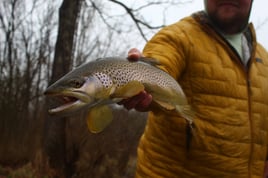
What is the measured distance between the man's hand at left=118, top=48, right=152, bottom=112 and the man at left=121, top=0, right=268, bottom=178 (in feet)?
1.67

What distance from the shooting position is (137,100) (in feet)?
6.88

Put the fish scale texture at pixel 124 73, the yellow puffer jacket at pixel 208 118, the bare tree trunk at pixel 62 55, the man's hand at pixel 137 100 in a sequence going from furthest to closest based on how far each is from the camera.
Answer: the bare tree trunk at pixel 62 55
the yellow puffer jacket at pixel 208 118
the man's hand at pixel 137 100
the fish scale texture at pixel 124 73

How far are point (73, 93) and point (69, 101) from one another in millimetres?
40

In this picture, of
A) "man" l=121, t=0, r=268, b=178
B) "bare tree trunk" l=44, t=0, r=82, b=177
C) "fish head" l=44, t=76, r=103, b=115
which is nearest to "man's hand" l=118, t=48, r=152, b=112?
"fish head" l=44, t=76, r=103, b=115

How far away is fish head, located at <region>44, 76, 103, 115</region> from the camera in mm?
1780

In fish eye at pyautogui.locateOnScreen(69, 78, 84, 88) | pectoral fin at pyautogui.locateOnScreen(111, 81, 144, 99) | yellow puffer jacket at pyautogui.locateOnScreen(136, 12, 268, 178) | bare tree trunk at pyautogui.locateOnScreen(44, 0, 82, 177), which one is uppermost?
fish eye at pyautogui.locateOnScreen(69, 78, 84, 88)

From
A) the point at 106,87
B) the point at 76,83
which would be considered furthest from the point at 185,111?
the point at 76,83

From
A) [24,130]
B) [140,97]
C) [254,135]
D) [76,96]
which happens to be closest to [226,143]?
[254,135]

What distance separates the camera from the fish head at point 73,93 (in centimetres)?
178

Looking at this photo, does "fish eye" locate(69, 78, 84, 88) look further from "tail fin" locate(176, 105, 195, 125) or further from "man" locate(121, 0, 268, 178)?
"man" locate(121, 0, 268, 178)

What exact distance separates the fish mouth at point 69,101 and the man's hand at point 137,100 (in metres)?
0.28

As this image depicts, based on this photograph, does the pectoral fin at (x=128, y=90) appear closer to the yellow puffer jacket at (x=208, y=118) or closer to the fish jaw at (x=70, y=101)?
the fish jaw at (x=70, y=101)

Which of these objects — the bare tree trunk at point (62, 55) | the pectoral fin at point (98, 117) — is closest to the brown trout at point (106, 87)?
the pectoral fin at point (98, 117)

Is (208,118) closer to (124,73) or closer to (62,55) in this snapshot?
(124,73)
